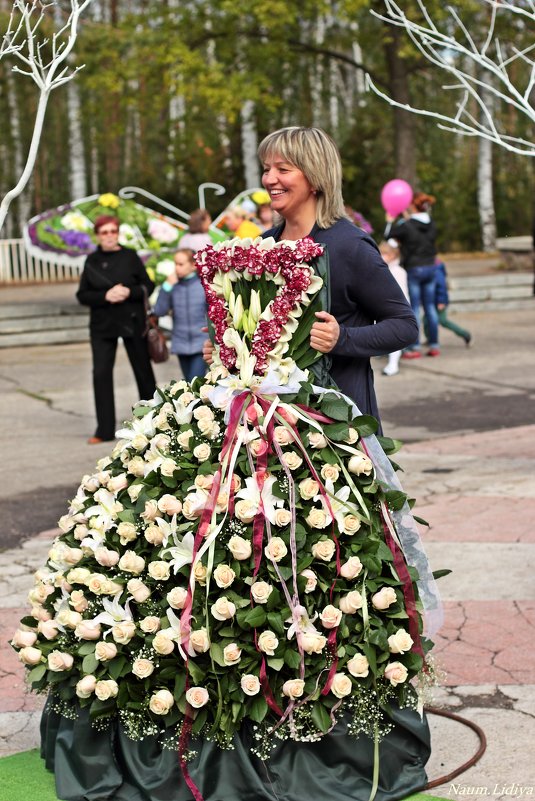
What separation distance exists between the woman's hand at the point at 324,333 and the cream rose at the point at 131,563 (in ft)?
2.68

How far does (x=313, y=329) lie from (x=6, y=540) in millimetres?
3862

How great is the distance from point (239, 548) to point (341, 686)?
1.58ft

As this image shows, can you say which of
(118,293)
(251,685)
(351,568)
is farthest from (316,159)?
(118,293)

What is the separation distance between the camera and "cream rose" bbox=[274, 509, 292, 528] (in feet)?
11.6

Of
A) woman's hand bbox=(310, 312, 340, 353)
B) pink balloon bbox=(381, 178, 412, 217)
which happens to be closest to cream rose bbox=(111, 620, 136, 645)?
woman's hand bbox=(310, 312, 340, 353)

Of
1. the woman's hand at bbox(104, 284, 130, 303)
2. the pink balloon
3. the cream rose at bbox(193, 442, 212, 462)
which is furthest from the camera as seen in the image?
the pink balloon

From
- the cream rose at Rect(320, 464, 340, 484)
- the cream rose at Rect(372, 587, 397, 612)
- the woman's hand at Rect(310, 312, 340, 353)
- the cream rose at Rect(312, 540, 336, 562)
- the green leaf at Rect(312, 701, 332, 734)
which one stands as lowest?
the green leaf at Rect(312, 701, 332, 734)

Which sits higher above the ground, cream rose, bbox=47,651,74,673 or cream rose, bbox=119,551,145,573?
cream rose, bbox=119,551,145,573

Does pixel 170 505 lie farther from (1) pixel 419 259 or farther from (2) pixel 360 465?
(1) pixel 419 259

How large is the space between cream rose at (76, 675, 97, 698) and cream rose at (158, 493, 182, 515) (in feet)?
1.73

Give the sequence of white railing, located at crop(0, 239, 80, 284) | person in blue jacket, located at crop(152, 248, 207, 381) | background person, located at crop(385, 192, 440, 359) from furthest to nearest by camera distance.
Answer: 1. white railing, located at crop(0, 239, 80, 284)
2. background person, located at crop(385, 192, 440, 359)
3. person in blue jacket, located at crop(152, 248, 207, 381)

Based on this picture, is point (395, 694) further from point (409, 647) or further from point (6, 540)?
point (6, 540)

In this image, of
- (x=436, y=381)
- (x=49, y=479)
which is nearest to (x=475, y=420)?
(x=436, y=381)

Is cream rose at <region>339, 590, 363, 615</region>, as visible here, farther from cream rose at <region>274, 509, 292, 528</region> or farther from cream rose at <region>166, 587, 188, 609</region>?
cream rose at <region>166, 587, 188, 609</region>
